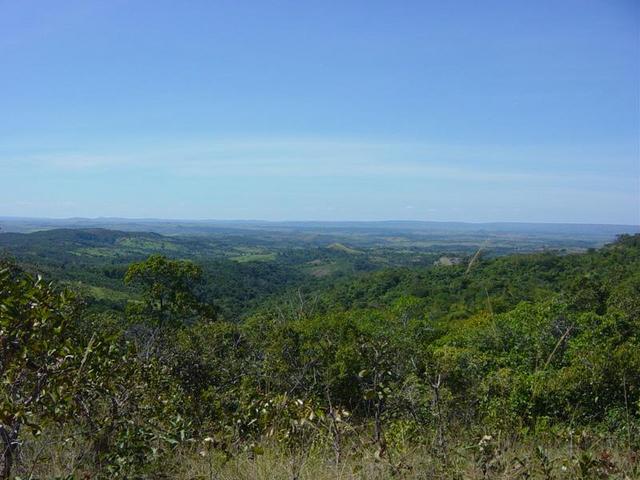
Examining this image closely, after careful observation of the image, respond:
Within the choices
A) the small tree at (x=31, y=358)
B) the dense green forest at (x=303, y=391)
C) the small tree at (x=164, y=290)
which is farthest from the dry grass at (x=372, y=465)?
the small tree at (x=164, y=290)

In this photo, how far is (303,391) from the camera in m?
5.45

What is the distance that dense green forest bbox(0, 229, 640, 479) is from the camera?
98.3 inches

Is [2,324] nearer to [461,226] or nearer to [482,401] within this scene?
[482,401]

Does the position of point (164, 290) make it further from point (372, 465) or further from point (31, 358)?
point (372, 465)

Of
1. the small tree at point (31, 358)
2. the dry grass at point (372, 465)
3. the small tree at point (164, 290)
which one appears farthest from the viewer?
the small tree at point (164, 290)

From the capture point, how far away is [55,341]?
2.48 meters

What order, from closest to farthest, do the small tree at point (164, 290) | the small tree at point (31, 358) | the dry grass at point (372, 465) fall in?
1. the small tree at point (31, 358)
2. the dry grass at point (372, 465)
3. the small tree at point (164, 290)

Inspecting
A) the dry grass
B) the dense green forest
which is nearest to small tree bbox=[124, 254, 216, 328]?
the dense green forest

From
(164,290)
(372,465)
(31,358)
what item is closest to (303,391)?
(372,465)

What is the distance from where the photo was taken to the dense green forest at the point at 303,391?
8.19 feet

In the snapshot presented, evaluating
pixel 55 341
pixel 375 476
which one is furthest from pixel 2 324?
pixel 375 476

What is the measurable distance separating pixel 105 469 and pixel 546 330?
1492 centimetres

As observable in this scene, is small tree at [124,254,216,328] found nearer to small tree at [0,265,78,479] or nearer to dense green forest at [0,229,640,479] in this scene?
dense green forest at [0,229,640,479]

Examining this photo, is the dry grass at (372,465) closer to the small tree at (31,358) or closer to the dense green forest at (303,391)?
the dense green forest at (303,391)
